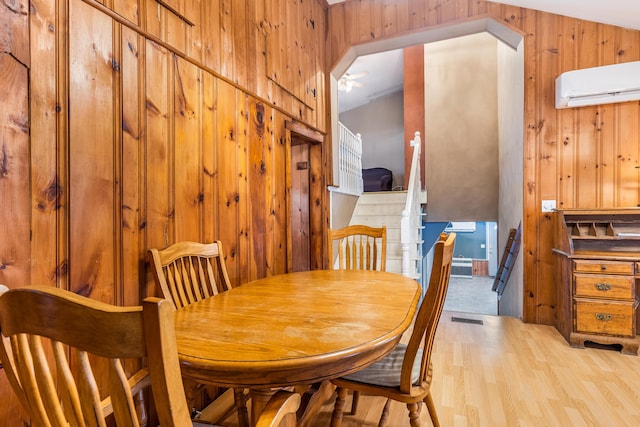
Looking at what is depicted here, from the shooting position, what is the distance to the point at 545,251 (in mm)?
2979

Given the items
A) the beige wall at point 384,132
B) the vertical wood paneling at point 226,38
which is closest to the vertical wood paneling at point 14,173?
the vertical wood paneling at point 226,38

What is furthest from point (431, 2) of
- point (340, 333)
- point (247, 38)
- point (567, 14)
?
point (340, 333)

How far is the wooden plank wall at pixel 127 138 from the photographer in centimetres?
108

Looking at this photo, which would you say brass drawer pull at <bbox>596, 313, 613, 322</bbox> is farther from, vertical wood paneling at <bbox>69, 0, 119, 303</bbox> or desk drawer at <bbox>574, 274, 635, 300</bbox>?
vertical wood paneling at <bbox>69, 0, 119, 303</bbox>

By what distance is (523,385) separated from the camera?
200 centimetres

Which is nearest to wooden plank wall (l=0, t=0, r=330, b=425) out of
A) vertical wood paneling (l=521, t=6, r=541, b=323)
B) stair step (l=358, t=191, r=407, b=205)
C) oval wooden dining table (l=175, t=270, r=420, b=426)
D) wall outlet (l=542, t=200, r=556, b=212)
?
oval wooden dining table (l=175, t=270, r=420, b=426)

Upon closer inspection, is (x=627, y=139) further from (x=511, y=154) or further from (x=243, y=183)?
(x=243, y=183)

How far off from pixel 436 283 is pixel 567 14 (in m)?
3.13

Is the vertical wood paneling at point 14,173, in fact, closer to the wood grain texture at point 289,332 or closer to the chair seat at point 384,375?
the wood grain texture at point 289,332

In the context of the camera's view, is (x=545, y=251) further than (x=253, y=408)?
Yes

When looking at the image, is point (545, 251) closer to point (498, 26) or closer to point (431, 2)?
point (498, 26)

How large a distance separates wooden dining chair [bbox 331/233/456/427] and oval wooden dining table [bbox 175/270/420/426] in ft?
0.26

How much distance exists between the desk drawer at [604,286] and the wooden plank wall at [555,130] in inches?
18.8

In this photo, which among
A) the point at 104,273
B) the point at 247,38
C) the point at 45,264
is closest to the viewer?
the point at 45,264
